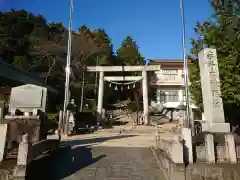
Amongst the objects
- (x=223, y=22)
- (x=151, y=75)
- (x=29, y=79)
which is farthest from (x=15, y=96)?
(x=151, y=75)

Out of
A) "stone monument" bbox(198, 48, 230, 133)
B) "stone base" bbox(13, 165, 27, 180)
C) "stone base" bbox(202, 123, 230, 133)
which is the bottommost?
"stone base" bbox(13, 165, 27, 180)

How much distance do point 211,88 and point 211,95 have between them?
0.35 meters

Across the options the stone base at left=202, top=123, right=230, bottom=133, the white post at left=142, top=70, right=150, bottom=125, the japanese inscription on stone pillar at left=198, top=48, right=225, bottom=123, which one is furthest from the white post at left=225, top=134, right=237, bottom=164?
the white post at left=142, top=70, right=150, bottom=125

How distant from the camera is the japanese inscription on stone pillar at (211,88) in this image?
28.0ft

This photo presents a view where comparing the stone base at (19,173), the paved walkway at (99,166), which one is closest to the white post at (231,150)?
the paved walkway at (99,166)

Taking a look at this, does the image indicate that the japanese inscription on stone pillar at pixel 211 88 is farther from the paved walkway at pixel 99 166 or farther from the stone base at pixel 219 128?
the paved walkway at pixel 99 166

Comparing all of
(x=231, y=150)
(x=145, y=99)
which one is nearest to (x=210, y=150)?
(x=231, y=150)

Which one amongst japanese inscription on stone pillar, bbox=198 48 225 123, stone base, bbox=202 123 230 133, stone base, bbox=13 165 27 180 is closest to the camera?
stone base, bbox=13 165 27 180

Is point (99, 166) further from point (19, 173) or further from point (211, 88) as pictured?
point (211, 88)

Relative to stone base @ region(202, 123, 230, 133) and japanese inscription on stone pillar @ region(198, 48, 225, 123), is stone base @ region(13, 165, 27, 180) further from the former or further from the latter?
japanese inscription on stone pillar @ region(198, 48, 225, 123)

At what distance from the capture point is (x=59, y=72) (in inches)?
1067

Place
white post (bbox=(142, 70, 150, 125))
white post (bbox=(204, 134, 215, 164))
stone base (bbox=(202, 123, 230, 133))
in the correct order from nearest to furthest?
white post (bbox=(204, 134, 215, 164))
stone base (bbox=(202, 123, 230, 133))
white post (bbox=(142, 70, 150, 125))

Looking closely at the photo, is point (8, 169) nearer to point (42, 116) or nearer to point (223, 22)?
point (42, 116)

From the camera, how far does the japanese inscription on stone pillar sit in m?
8.52
